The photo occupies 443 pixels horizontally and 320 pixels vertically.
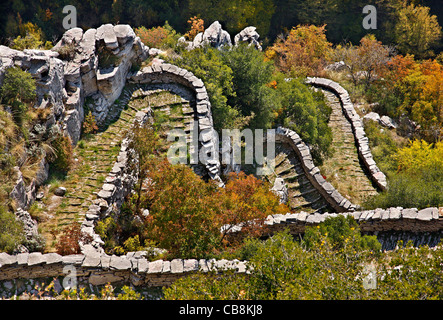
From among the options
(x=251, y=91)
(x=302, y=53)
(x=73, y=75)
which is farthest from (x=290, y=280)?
(x=302, y=53)

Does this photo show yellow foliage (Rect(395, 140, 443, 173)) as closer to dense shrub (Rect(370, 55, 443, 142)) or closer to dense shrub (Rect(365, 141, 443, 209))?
dense shrub (Rect(365, 141, 443, 209))

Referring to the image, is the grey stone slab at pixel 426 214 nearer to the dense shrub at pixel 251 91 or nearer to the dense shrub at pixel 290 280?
the dense shrub at pixel 290 280

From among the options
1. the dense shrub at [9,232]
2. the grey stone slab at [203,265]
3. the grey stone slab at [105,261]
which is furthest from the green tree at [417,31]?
the dense shrub at [9,232]

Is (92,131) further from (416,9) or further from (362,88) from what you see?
(416,9)

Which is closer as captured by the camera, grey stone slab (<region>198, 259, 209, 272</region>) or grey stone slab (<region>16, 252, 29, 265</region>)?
grey stone slab (<region>16, 252, 29, 265</region>)

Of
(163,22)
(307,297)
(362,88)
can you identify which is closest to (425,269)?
(307,297)

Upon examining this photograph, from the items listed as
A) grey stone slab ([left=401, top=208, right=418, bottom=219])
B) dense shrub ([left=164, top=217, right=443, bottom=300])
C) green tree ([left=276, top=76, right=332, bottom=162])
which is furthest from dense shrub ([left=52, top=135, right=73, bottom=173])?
grey stone slab ([left=401, top=208, right=418, bottom=219])

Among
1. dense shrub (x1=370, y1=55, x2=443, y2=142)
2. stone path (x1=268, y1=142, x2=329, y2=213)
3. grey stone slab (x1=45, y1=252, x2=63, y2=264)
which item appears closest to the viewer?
grey stone slab (x1=45, y1=252, x2=63, y2=264)
